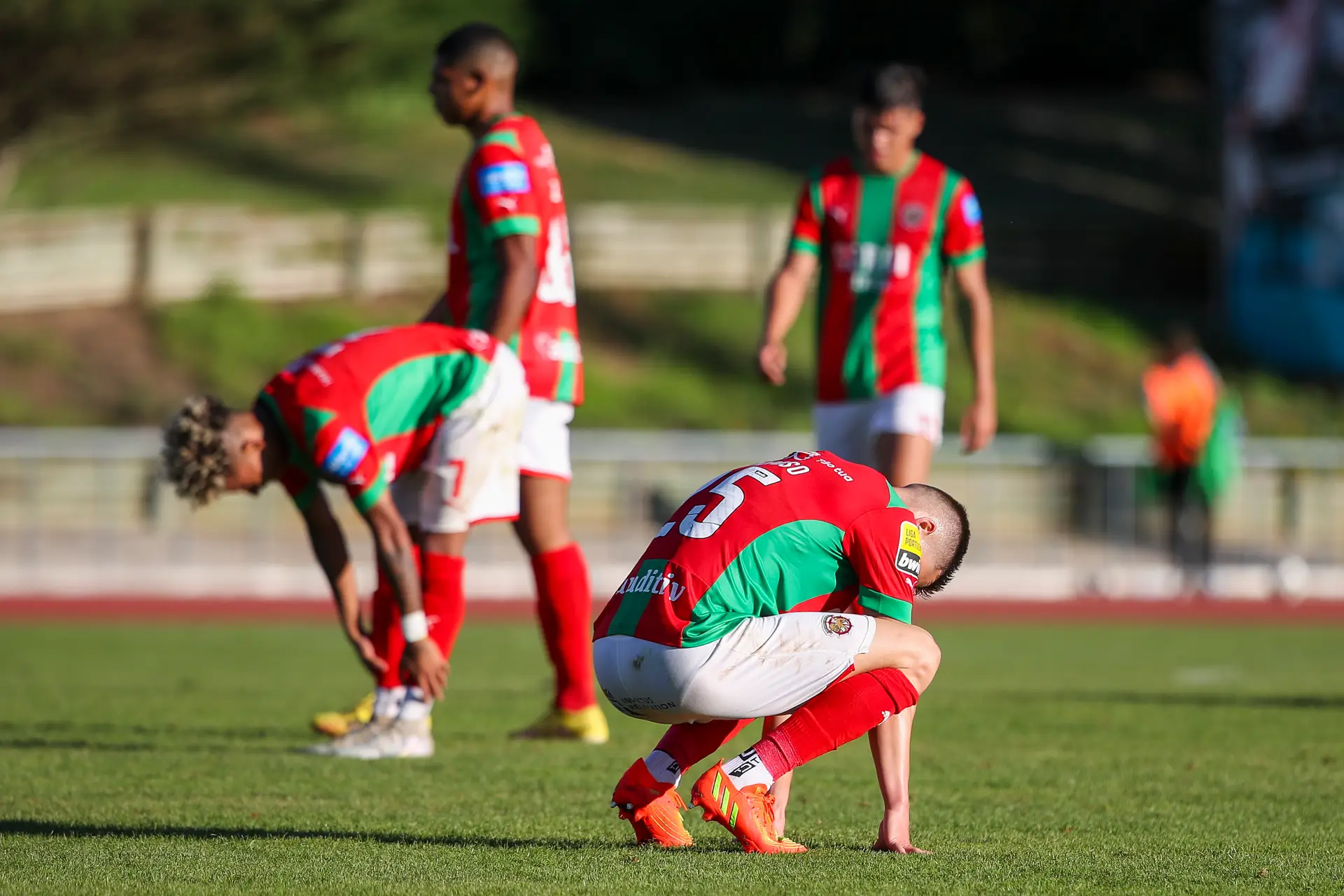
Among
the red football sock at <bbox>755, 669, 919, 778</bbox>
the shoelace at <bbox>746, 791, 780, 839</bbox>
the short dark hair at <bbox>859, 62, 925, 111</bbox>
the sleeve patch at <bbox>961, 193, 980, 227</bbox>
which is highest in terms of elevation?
the short dark hair at <bbox>859, 62, 925, 111</bbox>

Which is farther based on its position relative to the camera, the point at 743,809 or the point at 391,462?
the point at 391,462

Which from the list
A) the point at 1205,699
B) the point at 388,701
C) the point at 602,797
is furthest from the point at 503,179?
the point at 1205,699

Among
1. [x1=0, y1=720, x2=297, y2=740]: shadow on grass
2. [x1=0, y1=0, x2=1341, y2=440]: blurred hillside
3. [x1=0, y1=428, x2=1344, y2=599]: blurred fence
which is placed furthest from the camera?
[x1=0, y1=0, x2=1341, y2=440]: blurred hillside

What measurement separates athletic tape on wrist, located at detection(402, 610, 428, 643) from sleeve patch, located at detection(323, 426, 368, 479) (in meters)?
0.48

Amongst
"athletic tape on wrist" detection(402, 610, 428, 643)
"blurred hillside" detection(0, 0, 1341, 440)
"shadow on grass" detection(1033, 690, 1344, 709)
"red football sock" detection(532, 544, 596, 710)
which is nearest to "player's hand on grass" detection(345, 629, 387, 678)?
"athletic tape on wrist" detection(402, 610, 428, 643)

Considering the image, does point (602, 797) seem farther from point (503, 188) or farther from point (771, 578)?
point (503, 188)

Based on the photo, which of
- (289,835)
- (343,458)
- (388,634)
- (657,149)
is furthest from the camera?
(657,149)

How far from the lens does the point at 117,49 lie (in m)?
25.6

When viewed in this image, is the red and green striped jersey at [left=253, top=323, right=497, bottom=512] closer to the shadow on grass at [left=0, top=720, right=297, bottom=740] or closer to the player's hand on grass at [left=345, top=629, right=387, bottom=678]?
the player's hand on grass at [left=345, top=629, right=387, bottom=678]

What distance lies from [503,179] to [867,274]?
1486 millimetres

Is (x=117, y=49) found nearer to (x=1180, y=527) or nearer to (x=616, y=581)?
(x=616, y=581)

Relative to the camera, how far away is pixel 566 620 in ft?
23.4

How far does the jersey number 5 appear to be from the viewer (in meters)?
4.66

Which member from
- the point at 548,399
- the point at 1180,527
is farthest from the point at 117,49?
the point at 548,399
